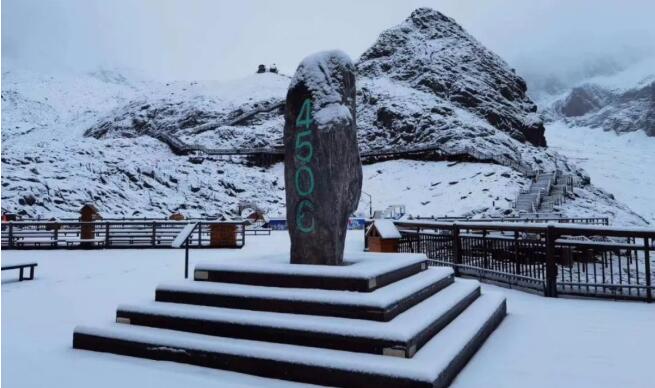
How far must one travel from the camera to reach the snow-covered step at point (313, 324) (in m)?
4.10

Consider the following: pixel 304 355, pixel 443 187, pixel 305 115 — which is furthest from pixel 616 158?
pixel 304 355

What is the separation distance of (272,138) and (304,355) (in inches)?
2703

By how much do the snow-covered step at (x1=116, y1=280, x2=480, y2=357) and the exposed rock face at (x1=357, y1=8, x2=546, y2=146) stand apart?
61.8 metres

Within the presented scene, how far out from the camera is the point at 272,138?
71.3m

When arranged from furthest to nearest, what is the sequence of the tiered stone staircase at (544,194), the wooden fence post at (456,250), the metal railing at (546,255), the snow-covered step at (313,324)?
the tiered stone staircase at (544,194) → the wooden fence post at (456,250) → the metal railing at (546,255) → the snow-covered step at (313,324)

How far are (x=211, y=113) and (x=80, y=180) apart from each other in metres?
49.2

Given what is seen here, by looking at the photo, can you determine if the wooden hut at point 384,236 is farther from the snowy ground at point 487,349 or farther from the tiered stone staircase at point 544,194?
the tiered stone staircase at point 544,194

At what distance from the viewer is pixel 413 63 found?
85875 millimetres

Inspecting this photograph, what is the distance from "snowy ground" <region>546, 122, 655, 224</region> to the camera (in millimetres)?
58438

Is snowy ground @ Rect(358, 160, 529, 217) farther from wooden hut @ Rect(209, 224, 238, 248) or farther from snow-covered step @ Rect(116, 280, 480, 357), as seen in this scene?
snow-covered step @ Rect(116, 280, 480, 357)

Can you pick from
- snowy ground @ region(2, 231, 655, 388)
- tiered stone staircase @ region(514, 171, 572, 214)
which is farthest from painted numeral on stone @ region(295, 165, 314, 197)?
tiered stone staircase @ region(514, 171, 572, 214)

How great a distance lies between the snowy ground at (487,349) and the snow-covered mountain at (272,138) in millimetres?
29051

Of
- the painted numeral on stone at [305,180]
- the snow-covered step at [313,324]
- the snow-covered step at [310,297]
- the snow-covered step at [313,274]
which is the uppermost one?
the painted numeral on stone at [305,180]

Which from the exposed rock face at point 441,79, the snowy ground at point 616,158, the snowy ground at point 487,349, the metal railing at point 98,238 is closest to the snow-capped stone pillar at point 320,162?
the snowy ground at point 487,349
